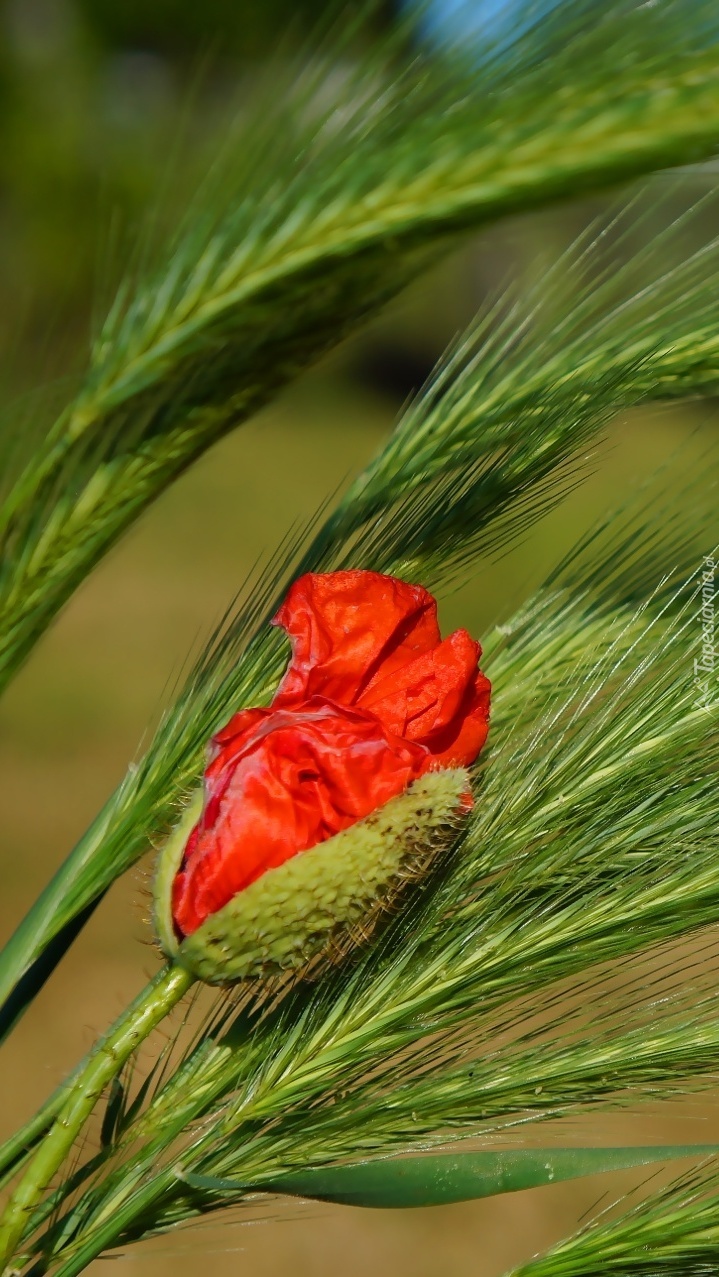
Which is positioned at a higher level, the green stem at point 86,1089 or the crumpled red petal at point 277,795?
the crumpled red petal at point 277,795

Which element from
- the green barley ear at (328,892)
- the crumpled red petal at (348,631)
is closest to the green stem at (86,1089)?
the green barley ear at (328,892)

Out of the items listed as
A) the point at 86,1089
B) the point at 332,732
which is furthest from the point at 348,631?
the point at 86,1089

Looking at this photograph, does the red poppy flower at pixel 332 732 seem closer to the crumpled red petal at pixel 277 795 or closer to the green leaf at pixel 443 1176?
the crumpled red petal at pixel 277 795

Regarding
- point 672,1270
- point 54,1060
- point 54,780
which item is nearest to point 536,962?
point 672,1270

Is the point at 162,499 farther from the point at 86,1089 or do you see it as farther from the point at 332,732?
the point at 86,1089

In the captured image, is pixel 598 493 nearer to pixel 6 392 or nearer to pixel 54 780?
pixel 54 780

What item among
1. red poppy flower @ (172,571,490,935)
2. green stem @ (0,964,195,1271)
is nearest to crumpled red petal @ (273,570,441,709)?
red poppy flower @ (172,571,490,935)
